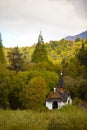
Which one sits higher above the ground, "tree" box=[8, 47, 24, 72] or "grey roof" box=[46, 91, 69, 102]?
"tree" box=[8, 47, 24, 72]

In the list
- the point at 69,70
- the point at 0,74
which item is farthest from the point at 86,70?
the point at 0,74

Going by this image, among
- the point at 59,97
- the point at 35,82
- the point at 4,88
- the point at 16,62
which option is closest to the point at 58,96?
the point at 59,97

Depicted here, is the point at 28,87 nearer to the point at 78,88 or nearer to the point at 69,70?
the point at 78,88

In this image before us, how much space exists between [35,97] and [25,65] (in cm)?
1753

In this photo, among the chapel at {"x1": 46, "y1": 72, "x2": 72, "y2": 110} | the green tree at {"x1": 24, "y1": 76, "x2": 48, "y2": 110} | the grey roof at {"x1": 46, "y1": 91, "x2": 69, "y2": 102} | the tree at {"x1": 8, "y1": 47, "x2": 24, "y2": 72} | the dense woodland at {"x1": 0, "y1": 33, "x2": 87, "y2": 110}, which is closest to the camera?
the green tree at {"x1": 24, "y1": 76, "x2": 48, "y2": 110}

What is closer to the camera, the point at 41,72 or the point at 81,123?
the point at 81,123

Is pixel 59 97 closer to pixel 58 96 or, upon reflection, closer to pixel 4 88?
pixel 58 96

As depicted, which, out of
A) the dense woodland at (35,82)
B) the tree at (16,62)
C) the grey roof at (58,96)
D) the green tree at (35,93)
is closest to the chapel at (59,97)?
the grey roof at (58,96)

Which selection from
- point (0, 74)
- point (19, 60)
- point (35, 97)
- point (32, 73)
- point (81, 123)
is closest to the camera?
point (81, 123)

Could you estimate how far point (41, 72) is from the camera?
162ft

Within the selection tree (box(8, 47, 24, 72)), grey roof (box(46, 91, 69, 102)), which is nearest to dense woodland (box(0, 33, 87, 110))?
tree (box(8, 47, 24, 72))

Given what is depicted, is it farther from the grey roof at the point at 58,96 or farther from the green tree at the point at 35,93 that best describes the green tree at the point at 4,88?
the grey roof at the point at 58,96

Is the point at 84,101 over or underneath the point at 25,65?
A: underneath

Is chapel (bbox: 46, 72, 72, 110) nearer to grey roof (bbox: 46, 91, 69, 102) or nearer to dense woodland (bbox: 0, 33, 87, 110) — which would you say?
grey roof (bbox: 46, 91, 69, 102)
